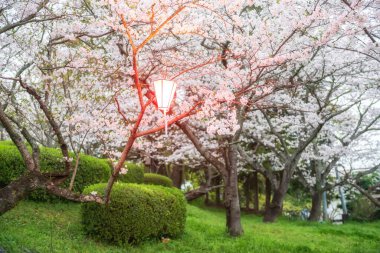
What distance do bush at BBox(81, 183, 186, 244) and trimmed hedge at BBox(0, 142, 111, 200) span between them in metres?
1.67

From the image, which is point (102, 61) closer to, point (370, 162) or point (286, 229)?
point (286, 229)

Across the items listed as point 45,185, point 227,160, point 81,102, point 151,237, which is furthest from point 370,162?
point 45,185

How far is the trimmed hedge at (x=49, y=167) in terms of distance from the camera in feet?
29.4

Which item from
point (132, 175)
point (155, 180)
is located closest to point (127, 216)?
point (132, 175)

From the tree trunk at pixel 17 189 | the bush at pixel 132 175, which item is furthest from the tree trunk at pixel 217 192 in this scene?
the tree trunk at pixel 17 189

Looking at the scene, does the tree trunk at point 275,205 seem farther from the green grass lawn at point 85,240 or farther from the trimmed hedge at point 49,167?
the trimmed hedge at point 49,167

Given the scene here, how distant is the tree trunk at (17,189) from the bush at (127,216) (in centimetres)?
218

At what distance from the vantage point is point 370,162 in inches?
670

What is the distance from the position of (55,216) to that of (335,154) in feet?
36.0

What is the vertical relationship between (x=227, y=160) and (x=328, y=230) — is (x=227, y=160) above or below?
above

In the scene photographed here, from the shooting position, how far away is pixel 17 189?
16.4 ft

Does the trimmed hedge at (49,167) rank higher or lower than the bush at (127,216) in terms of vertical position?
higher

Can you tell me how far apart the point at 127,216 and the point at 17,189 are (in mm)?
2702

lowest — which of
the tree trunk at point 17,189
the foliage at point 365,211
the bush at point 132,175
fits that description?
the foliage at point 365,211
